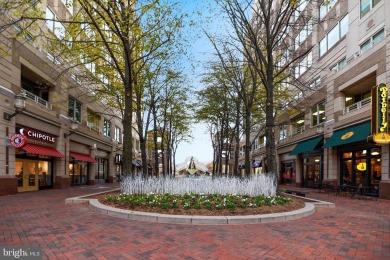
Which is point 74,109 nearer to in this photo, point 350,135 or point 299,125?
point 350,135

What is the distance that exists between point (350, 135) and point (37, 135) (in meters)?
20.3

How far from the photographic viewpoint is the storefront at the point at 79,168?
82.6 ft

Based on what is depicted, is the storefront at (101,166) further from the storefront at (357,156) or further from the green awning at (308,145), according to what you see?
the storefront at (357,156)

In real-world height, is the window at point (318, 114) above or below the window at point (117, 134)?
above

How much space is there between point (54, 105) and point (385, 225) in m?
19.9

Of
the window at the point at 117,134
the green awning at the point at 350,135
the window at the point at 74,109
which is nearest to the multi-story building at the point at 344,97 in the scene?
the green awning at the point at 350,135

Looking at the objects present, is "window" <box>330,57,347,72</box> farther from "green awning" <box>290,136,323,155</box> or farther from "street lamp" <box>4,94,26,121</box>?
"street lamp" <box>4,94,26,121</box>

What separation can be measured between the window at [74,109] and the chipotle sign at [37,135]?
3.71 metres

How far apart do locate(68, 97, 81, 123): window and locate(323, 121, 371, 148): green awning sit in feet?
67.4

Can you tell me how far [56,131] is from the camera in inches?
831

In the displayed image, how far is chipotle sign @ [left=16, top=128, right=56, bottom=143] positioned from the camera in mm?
16741

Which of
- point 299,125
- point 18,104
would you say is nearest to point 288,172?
point 299,125

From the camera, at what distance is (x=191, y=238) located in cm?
636

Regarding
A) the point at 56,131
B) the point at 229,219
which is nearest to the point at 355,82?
the point at 229,219
